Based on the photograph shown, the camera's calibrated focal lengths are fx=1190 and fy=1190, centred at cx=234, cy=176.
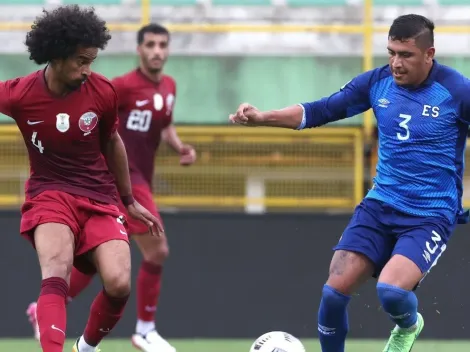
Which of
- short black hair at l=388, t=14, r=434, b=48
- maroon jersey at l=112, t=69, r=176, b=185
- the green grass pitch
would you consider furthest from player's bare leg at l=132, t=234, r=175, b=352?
short black hair at l=388, t=14, r=434, b=48

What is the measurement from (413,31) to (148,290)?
3.37 metres

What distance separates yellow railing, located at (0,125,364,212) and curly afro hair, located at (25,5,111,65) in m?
4.06

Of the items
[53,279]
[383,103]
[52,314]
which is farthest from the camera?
[383,103]

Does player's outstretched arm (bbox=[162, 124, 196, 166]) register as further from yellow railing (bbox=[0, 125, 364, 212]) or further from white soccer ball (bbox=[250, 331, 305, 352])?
white soccer ball (bbox=[250, 331, 305, 352])

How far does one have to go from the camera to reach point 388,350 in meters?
7.05

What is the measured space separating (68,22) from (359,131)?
4.55 metres

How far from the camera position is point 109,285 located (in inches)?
260

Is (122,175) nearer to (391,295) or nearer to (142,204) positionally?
(391,295)

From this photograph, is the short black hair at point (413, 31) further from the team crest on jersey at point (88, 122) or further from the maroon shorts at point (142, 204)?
the maroon shorts at point (142, 204)

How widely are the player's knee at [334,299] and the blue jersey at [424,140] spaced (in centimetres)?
59

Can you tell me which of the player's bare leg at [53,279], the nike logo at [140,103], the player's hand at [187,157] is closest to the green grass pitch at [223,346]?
the player's hand at [187,157]

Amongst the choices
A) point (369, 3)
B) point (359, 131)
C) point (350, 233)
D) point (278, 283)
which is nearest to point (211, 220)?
point (278, 283)

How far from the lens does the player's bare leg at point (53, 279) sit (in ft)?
20.4

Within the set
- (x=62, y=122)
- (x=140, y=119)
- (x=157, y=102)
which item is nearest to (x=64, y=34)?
(x=62, y=122)
